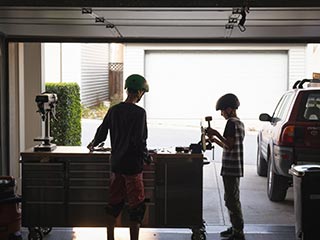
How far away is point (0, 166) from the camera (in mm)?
7562

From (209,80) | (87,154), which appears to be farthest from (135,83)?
(209,80)

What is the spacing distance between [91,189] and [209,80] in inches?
523

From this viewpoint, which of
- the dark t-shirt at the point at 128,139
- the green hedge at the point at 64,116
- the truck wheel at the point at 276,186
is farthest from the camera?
the green hedge at the point at 64,116

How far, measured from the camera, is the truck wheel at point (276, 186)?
907 cm

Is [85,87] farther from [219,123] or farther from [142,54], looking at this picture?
[219,123]

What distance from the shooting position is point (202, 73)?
19031 millimetres

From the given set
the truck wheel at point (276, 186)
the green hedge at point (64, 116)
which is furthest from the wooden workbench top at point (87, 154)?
the green hedge at point (64, 116)

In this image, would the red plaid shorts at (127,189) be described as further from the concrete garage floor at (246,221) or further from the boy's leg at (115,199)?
the concrete garage floor at (246,221)

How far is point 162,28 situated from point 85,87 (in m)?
13.6

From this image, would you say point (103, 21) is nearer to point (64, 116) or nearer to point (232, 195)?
point (232, 195)

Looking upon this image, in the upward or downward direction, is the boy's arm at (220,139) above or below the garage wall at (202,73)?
below

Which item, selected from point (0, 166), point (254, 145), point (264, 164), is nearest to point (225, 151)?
point (0, 166)

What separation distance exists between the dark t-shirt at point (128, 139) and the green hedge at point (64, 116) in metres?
6.79

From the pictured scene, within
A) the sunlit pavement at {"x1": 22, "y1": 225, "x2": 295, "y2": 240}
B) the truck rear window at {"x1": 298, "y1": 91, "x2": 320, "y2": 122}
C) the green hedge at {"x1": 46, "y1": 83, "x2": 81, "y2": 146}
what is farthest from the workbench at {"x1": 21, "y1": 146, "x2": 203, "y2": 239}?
the green hedge at {"x1": 46, "y1": 83, "x2": 81, "y2": 146}
